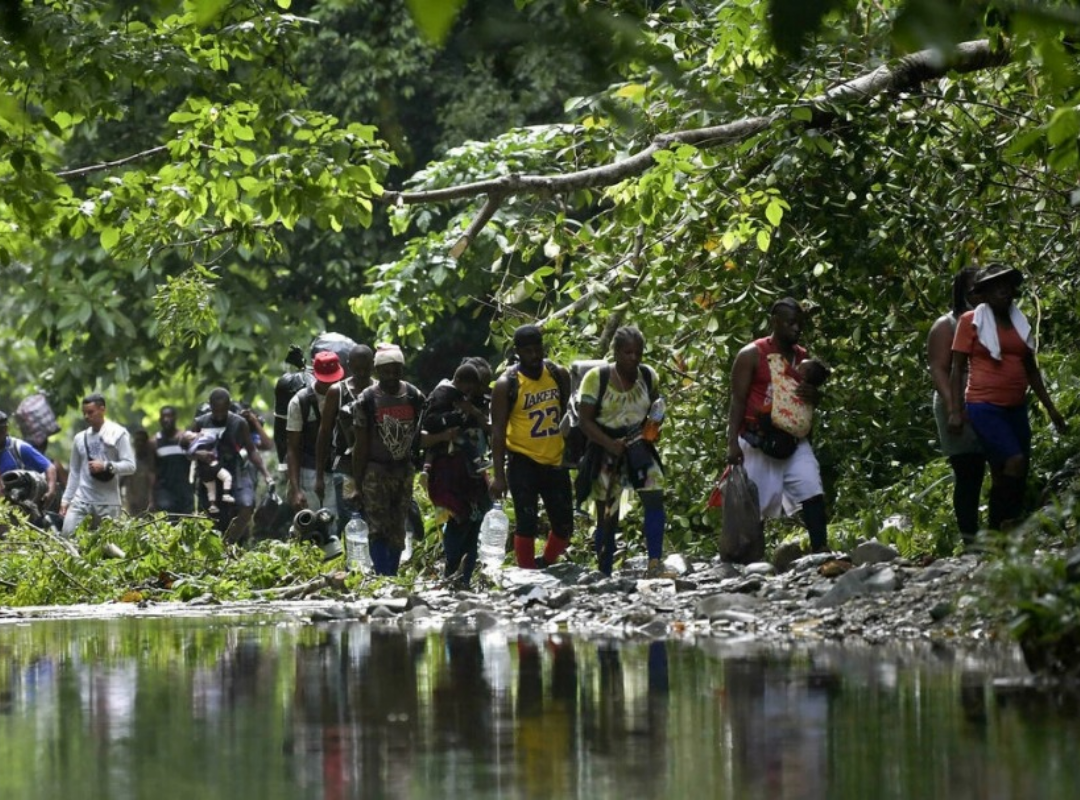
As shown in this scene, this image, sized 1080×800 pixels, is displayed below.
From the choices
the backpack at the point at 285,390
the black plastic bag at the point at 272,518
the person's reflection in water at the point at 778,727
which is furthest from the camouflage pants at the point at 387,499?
the black plastic bag at the point at 272,518

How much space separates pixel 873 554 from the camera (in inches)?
580

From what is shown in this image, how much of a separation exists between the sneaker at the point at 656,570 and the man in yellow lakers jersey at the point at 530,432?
36.0 inches

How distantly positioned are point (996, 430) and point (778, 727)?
6.46 metres

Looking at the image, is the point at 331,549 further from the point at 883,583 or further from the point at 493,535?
the point at 883,583

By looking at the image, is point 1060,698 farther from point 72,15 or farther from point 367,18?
point 367,18

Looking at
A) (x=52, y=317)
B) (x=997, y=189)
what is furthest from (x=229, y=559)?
(x=52, y=317)

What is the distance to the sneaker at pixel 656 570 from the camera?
16.2 metres

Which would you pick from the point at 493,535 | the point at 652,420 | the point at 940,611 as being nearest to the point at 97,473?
the point at 493,535

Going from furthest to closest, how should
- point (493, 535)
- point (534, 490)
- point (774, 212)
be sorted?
point (493, 535) → point (774, 212) → point (534, 490)

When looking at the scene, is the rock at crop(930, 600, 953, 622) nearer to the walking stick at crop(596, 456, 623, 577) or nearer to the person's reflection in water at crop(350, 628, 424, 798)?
the person's reflection in water at crop(350, 628, 424, 798)

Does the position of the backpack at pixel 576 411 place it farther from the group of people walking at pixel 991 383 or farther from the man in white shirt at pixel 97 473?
the man in white shirt at pixel 97 473

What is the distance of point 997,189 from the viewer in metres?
18.9

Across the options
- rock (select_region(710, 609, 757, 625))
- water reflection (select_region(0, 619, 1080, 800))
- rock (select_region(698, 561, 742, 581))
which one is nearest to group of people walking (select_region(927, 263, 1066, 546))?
rock (select_region(710, 609, 757, 625))

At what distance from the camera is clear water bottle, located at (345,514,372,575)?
19125 mm
